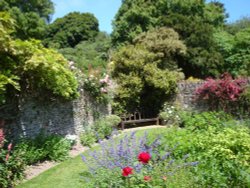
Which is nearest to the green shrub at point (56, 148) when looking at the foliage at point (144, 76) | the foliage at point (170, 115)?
the foliage at point (144, 76)

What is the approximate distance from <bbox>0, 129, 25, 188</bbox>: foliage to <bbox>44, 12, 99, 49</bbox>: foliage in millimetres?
27011

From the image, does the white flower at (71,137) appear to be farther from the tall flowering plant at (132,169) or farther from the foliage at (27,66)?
the tall flowering plant at (132,169)

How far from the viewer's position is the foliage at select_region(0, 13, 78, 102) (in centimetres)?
722

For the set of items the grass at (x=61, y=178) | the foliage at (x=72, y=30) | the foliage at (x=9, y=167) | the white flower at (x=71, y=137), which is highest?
the foliage at (x=72, y=30)

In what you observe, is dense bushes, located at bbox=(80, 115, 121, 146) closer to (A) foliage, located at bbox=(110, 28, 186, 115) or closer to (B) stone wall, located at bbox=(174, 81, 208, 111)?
(A) foliage, located at bbox=(110, 28, 186, 115)

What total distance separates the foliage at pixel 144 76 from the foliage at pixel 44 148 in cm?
596

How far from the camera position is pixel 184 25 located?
19.6 m

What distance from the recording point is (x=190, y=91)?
15.4 meters

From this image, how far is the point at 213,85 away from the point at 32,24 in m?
16.1

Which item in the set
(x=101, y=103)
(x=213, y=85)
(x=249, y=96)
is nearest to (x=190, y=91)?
(x=213, y=85)

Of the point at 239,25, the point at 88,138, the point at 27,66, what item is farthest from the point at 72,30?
the point at 27,66

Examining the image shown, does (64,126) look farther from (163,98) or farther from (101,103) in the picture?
(163,98)

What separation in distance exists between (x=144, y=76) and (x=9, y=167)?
31.7ft

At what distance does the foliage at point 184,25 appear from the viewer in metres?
19.3
